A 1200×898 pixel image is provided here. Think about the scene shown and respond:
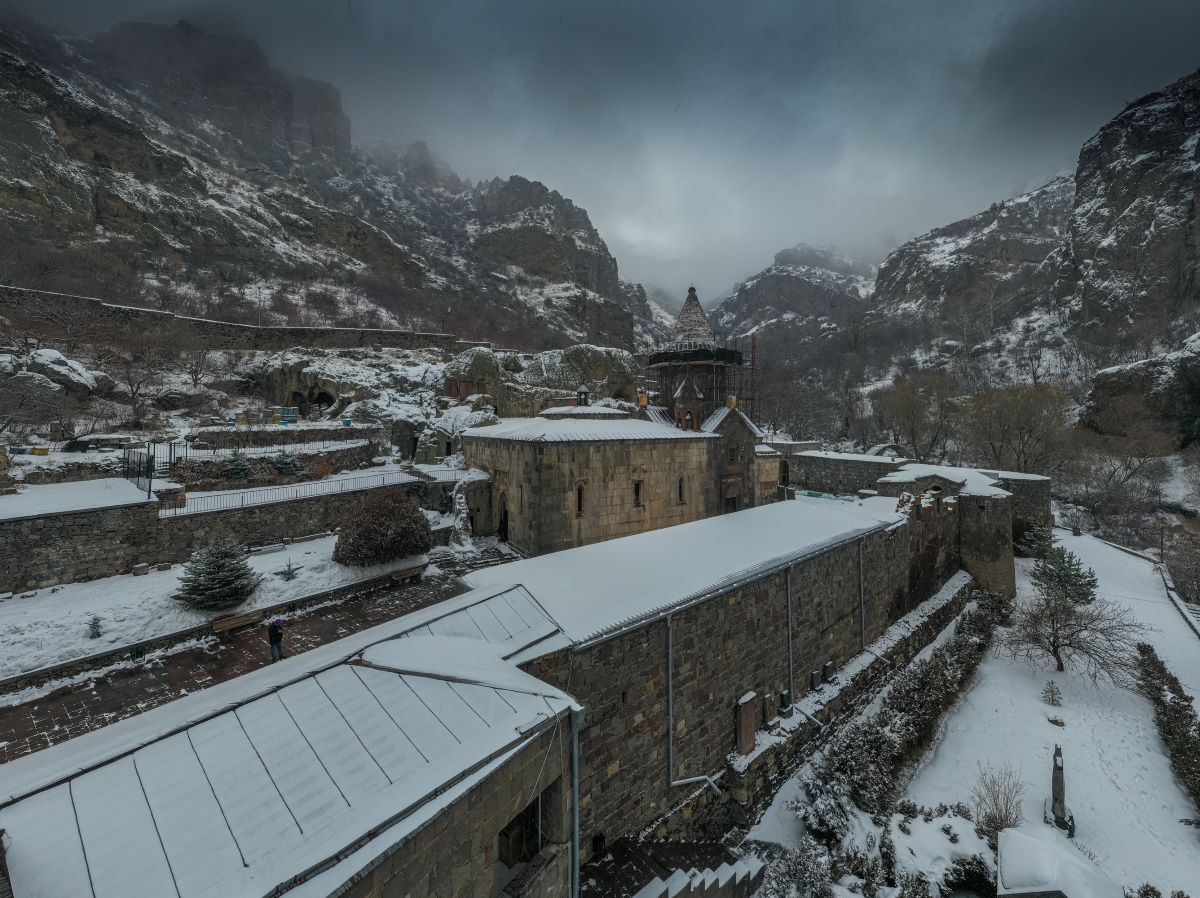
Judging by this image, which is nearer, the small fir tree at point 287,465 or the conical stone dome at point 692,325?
the small fir tree at point 287,465

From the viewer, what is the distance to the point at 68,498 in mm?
10445

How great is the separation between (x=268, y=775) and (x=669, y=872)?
546 centimetres

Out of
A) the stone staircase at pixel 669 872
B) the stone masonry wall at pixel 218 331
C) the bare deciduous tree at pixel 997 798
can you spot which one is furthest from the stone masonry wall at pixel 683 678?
the stone masonry wall at pixel 218 331

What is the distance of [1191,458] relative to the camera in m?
23.3

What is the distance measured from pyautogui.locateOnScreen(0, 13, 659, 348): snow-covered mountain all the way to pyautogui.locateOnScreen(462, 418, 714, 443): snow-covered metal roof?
90.2ft

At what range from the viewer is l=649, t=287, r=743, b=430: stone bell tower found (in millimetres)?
17609

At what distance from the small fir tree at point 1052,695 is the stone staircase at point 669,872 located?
372 inches

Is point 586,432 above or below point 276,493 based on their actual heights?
above

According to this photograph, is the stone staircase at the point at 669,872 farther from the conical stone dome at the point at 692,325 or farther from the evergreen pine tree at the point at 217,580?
the conical stone dome at the point at 692,325

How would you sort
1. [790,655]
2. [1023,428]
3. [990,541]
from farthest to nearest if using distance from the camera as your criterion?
[1023,428]
[990,541]
[790,655]

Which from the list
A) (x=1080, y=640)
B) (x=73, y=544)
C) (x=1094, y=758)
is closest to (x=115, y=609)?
(x=73, y=544)

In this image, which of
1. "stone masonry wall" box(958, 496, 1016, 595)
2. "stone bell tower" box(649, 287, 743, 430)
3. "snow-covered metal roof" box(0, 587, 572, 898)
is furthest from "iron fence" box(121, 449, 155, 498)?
"stone masonry wall" box(958, 496, 1016, 595)

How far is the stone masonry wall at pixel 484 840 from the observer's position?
9.83ft

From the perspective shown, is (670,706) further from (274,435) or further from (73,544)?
(274,435)
